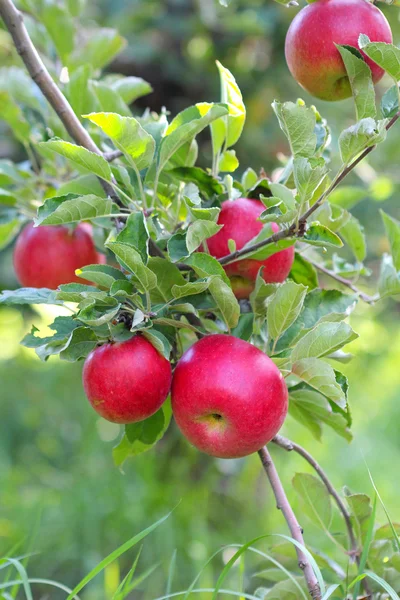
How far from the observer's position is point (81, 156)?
697 millimetres

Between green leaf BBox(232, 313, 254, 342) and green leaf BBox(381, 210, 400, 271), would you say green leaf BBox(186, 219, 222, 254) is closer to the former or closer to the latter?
green leaf BBox(232, 313, 254, 342)

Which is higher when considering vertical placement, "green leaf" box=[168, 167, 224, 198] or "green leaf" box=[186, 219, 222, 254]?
"green leaf" box=[186, 219, 222, 254]

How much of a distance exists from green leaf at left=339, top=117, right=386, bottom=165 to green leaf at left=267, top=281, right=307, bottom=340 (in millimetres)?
131

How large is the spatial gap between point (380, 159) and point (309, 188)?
1662 mm

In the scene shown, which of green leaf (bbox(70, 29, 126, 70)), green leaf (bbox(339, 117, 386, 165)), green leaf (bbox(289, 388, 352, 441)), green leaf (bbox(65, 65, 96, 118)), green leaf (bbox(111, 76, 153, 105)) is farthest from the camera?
green leaf (bbox(70, 29, 126, 70))

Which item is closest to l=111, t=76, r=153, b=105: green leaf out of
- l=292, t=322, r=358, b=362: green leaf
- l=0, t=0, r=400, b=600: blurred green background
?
l=292, t=322, r=358, b=362: green leaf

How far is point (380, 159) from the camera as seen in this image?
221 centimetres

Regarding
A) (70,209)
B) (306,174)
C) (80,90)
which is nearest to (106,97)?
(80,90)

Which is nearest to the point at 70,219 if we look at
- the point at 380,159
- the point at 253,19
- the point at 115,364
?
the point at 115,364

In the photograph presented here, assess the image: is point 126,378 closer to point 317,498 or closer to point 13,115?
point 317,498

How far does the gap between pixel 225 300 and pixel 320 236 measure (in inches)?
4.5

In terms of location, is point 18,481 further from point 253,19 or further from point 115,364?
point 115,364

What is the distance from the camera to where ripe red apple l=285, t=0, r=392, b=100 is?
0.70 metres

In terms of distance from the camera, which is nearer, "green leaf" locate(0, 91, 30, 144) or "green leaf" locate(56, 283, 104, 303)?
"green leaf" locate(56, 283, 104, 303)
